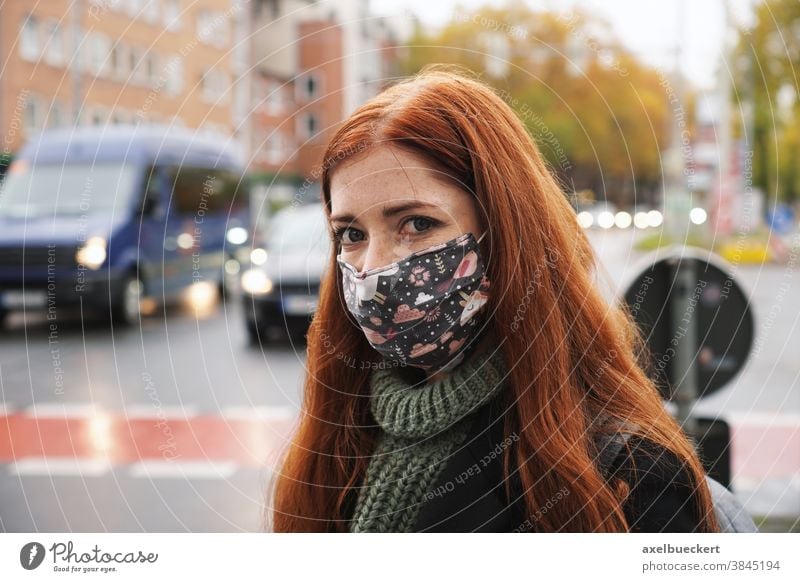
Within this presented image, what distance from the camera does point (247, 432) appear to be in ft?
20.5

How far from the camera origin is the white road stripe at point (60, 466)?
486cm

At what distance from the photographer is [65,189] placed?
865 centimetres

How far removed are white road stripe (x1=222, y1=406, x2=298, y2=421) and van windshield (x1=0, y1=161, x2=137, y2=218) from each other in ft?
8.18

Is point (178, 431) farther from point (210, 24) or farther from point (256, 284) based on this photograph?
point (210, 24)

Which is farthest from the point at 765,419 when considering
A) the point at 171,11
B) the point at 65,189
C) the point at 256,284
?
the point at 65,189

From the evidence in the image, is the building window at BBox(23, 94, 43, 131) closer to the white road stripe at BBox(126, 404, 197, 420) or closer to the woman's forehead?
the woman's forehead

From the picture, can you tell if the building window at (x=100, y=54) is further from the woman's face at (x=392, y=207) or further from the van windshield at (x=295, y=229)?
the van windshield at (x=295, y=229)

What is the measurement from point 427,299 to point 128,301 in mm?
8398

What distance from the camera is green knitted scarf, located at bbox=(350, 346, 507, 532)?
1.51 metres

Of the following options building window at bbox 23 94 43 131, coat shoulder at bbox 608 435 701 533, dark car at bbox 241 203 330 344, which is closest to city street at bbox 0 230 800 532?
dark car at bbox 241 203 330 344

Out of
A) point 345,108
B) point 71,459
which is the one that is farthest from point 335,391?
point 71,459

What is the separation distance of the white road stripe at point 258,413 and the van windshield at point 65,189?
249 cm

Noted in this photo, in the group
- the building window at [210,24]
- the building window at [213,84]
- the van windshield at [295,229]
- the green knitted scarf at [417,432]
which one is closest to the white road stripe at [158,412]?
the van windshield at [295,229]

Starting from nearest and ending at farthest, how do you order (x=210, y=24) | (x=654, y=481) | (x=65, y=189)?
(x=654, y=481) < (x=210, y=24) < (x=65, y=189)
